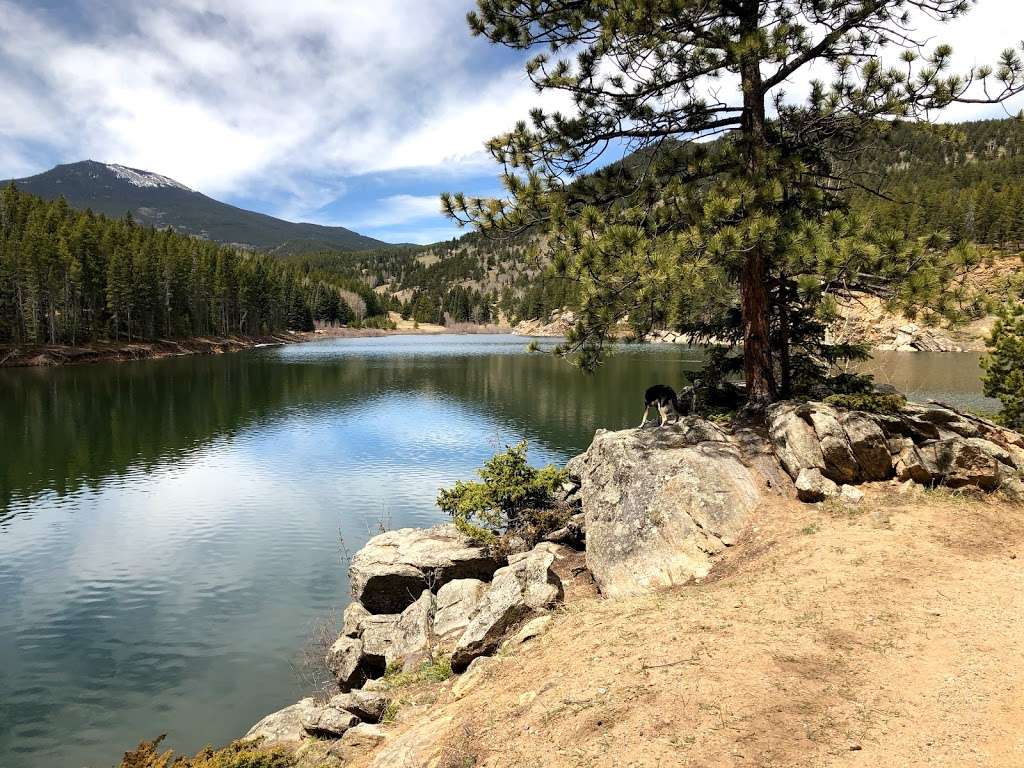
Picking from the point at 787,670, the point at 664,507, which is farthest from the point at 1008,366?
the point at 787,670

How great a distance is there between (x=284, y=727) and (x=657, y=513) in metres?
7.43

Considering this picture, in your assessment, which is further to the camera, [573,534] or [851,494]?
[573,534]

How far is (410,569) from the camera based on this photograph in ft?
43.8

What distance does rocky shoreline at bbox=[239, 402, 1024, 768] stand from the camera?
955 cm

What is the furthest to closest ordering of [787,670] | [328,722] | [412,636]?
[412,636] → [328,722] → [787,670]

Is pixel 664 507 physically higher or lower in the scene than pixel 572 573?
higher

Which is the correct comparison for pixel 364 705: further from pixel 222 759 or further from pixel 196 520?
pixel 196 520

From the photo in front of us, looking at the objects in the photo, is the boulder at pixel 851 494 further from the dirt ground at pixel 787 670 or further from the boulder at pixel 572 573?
the boulder at pixel 572 573

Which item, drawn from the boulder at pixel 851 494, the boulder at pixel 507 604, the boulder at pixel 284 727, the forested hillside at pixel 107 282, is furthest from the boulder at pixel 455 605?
the forested hillside at pixel 107 282

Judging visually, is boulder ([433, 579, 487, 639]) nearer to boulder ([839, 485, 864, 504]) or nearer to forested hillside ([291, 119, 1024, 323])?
forested hillside ([291, 119, 1024, 323])

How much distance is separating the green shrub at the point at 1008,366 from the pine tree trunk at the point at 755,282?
11.3 metres

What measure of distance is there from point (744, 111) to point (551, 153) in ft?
14.3

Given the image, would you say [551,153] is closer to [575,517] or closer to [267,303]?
[575,517]

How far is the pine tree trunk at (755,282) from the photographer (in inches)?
473
